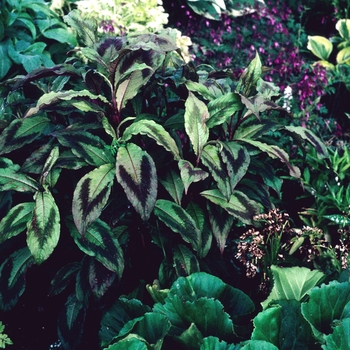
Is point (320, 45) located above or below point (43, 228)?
below

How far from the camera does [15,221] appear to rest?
186 centimetres

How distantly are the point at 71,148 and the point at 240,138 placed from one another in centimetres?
64

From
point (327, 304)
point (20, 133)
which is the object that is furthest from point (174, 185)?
point (327, 304)

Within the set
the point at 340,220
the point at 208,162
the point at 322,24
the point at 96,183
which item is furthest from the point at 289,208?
the point at 322,24

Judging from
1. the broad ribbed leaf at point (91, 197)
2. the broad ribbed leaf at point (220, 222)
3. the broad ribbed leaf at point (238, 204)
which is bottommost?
the broad ribbed leaf at point (220, 222)

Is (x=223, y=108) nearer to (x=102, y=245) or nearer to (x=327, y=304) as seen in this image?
(x=102, y=245)

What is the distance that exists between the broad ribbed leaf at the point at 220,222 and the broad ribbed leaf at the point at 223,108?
0.99 feet

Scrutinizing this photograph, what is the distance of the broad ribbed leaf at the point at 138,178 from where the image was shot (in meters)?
1.70

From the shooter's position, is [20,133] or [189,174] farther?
[20,133]

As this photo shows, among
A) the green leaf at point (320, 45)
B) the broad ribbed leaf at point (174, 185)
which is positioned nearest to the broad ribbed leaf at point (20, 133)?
the broad ribbed leaf at point (174, 185)

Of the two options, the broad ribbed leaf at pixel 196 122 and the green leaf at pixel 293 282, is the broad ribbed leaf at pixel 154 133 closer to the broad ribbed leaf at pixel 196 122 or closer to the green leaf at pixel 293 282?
the broad ribbed leaf at pixel 196 122

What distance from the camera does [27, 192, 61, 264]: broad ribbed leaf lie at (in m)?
1.72

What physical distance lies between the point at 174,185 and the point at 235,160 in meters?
0.24

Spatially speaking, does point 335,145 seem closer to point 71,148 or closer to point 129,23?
point 129,23
